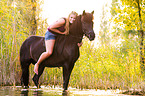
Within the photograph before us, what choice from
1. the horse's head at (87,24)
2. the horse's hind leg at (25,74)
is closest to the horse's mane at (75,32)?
the horse's head at (87,24)

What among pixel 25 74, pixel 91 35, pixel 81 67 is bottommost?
pixel 25 74

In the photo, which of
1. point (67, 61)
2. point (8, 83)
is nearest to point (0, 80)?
point (8, 83)

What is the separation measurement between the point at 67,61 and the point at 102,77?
290 cm

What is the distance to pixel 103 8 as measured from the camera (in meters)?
47.0

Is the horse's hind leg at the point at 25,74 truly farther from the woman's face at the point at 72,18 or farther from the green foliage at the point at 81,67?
the woman's face at the point at 72,18

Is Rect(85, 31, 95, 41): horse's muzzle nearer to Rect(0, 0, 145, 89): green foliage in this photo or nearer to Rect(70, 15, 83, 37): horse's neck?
Rect(70, 15, 83, 37): horse's neck

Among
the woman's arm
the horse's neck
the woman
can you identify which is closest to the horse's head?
the horse's neck

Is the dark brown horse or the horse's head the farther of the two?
the dark brown horse

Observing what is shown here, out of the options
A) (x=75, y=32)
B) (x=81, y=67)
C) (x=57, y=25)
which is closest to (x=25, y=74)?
(x=57, y=25)

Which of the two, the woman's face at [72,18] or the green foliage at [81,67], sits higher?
the woman's face at [72,18]

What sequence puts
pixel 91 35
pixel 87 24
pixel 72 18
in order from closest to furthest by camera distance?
pixel 91 35
pixel 87 24
pixel 72 18

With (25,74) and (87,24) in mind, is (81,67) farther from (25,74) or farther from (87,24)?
(87,24)

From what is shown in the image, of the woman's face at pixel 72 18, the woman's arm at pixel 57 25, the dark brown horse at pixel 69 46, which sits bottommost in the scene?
the dark brown horse at pixel 69 46

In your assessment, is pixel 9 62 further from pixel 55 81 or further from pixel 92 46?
pixel 92 46
